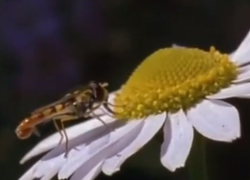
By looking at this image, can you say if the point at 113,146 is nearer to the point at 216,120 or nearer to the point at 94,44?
the point at 216,120

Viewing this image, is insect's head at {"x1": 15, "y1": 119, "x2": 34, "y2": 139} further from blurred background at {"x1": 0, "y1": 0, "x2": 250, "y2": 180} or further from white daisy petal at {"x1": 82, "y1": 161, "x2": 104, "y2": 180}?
blurred background at {"x1": 0, "y1": 0, "x2": 250, "y2": 180}

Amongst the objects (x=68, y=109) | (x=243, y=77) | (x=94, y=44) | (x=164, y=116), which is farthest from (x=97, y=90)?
(x=94, y=44)

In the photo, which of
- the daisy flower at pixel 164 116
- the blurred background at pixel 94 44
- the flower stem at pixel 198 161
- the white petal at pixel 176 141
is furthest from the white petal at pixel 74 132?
the blurred background at pixel 94 44

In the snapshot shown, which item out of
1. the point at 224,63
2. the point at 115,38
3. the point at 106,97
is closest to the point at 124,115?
the point at 106,97

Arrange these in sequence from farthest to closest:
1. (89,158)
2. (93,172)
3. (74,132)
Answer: (74,132) < (89,158) < (93,172)

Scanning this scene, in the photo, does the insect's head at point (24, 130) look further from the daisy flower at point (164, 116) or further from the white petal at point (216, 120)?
the white petal at point (216, 120)

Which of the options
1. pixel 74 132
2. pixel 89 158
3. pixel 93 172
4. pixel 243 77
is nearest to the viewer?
pixel 93 172
